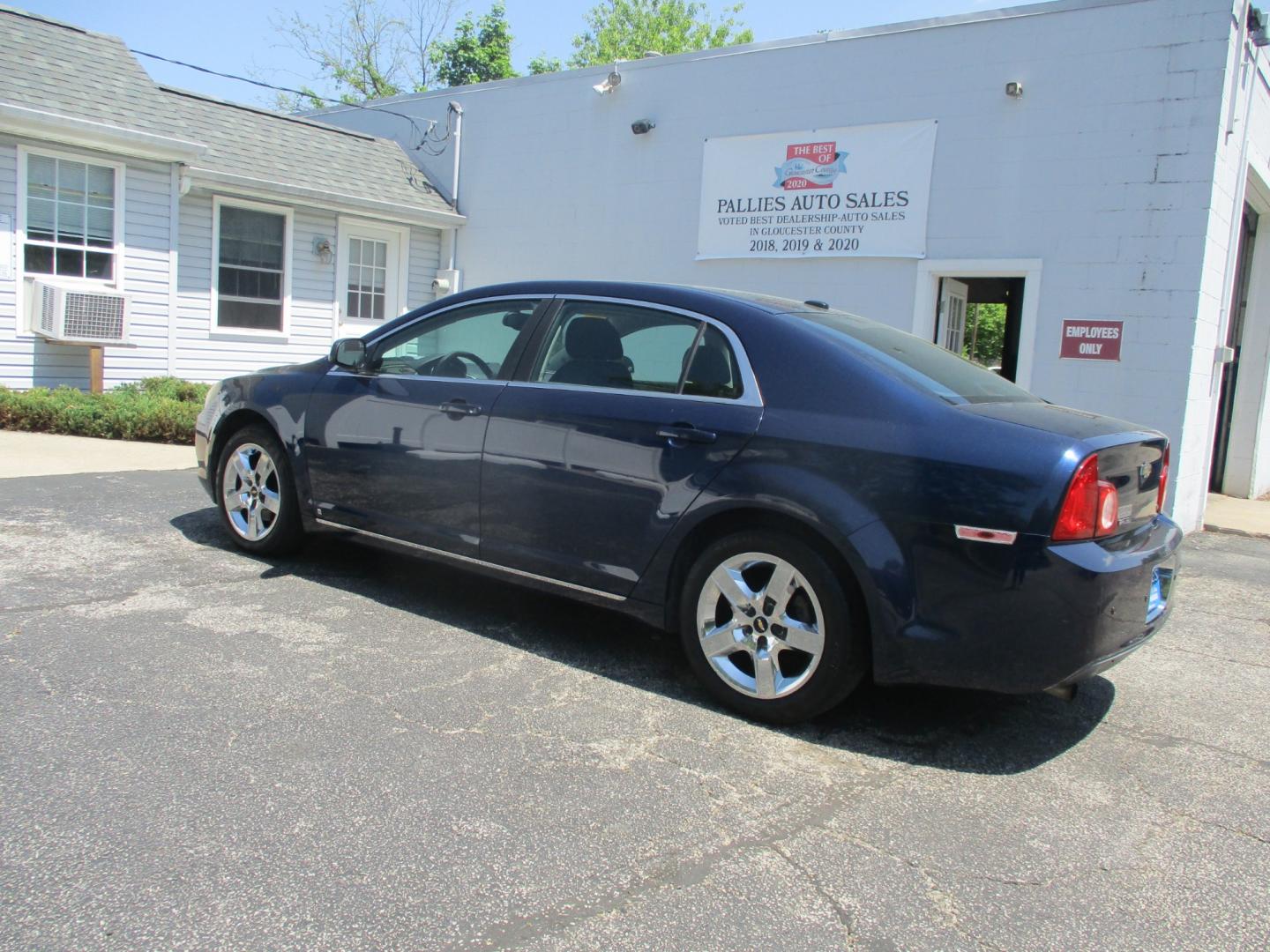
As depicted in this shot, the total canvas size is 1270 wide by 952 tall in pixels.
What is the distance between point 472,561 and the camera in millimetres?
4566

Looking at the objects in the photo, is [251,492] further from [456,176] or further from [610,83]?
[456,176]

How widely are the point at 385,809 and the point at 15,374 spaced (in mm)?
10473

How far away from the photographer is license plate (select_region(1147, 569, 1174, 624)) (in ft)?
11.7

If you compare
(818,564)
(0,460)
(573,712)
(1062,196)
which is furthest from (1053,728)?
(0,460)

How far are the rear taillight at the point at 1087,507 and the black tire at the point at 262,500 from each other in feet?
12.3

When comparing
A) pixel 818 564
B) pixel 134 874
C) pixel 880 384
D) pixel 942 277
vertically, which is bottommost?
pixel 134 874

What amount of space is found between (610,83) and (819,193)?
340 centimetres

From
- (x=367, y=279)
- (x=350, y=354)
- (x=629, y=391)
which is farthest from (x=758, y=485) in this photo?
(x=367, y=279)

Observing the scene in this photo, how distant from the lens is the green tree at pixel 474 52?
1357 inches

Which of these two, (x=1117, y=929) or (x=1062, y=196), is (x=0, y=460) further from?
(x=1062, y=196)

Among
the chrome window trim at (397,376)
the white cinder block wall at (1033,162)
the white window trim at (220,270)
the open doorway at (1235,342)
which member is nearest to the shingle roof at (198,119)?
the white window trim at (220,270)

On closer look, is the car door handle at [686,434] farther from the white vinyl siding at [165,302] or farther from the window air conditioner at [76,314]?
the white vinyl siding at [165,302]

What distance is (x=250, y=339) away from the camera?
13.3 meters

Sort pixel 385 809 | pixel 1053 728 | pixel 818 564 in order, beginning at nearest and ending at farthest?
pixel 385 809 → pixel 818 564 → pixel 1053 728
